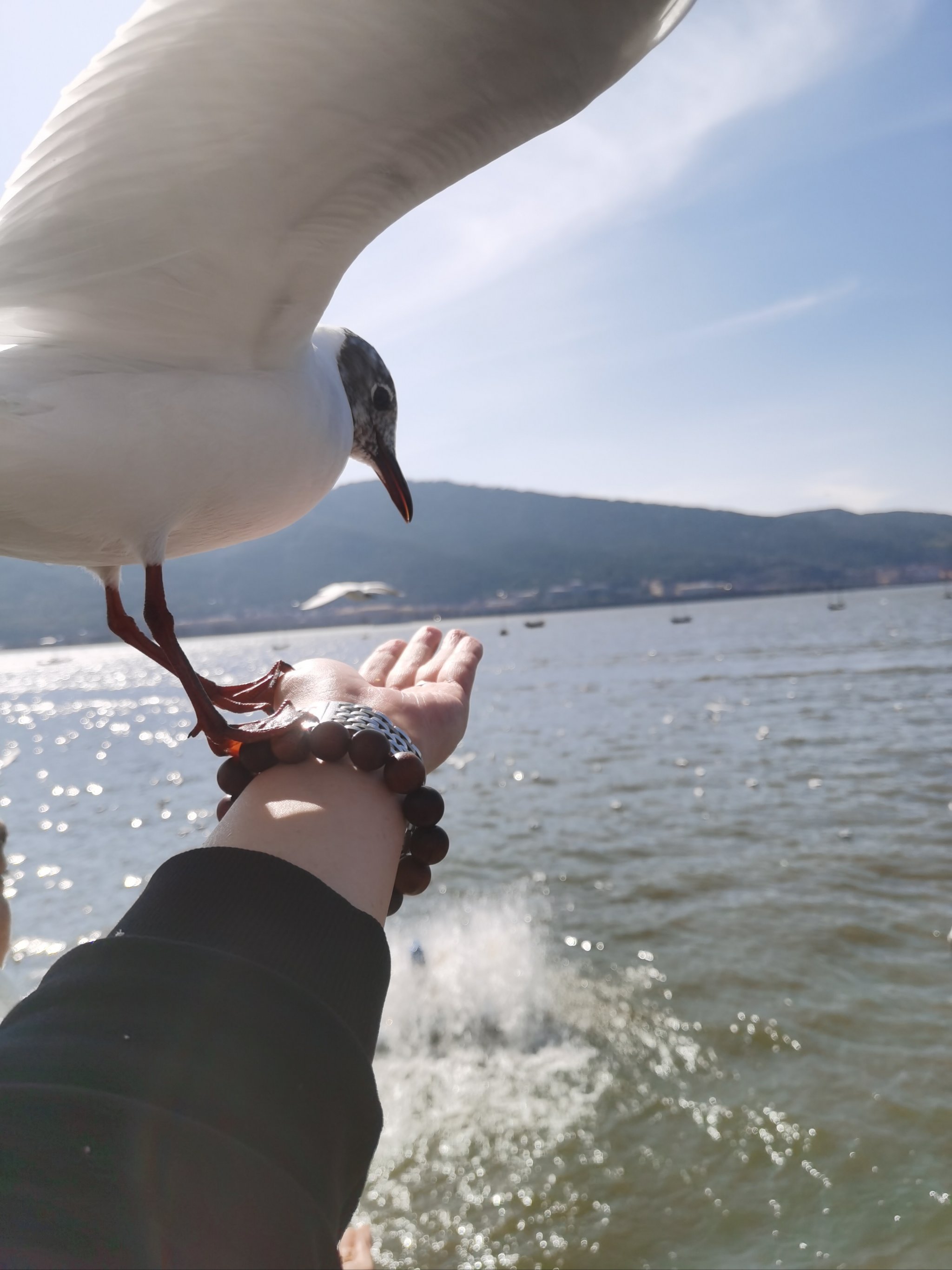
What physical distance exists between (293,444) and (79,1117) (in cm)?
173

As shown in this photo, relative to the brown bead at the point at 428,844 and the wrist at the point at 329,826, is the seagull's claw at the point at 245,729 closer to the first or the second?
the wrist at the point at 329,826

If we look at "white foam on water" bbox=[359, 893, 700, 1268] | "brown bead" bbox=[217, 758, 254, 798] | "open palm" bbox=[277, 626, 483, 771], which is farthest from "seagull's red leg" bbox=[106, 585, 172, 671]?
"white foam on water" bbox=[359, 893, 700, 1268]

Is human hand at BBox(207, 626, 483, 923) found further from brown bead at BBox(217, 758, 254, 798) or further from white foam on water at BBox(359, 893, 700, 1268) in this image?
white foam on water at BBox(359, 893, 700, 1268)

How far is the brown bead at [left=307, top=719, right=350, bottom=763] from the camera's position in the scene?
1.71m

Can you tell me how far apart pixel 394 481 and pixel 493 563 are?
5136 inches

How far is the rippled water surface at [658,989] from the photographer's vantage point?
400cm

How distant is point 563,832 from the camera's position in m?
10.2

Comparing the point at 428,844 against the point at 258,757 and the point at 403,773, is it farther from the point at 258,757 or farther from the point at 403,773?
the point at 258,757

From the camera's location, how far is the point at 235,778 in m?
1.85

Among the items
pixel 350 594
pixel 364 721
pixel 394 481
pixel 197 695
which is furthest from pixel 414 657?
pixel 350 594

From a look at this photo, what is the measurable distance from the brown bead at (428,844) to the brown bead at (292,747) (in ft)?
0.93

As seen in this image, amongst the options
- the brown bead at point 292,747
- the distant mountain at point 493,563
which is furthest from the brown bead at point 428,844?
the distant mountain at point 493,563

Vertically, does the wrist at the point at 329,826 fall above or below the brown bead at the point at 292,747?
below

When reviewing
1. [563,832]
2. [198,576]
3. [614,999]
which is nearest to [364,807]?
[614,999]
